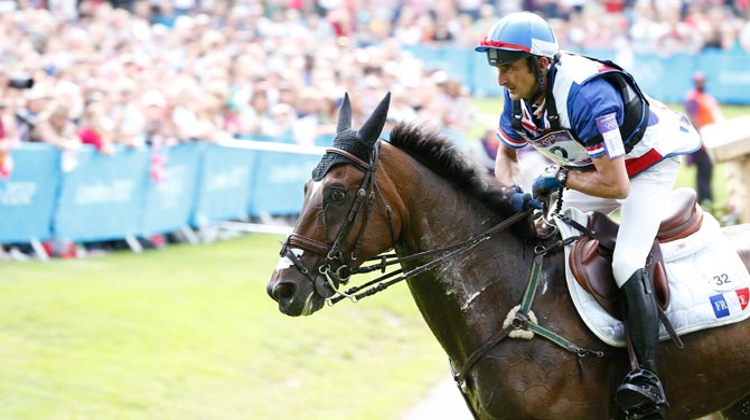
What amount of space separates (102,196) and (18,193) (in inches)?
47.5

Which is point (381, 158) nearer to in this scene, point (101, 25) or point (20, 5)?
point (101, 25)

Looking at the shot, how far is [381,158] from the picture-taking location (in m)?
5.48

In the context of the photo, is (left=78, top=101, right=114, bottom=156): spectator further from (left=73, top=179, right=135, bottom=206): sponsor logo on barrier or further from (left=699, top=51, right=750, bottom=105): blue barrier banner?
(left=699, top=51, right=750, bottom=105): blue barrier banner

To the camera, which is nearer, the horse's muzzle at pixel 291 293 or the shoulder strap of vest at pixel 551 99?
the horse's muzzle at pixel 291 293

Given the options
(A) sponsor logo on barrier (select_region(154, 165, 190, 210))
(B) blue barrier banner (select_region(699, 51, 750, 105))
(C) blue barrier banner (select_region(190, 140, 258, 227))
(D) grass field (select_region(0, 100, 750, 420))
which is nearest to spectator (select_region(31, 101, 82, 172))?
(D) grass field (select_region(0, 100, 750, 420))

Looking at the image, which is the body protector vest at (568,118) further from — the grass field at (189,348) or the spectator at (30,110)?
the spectator at (30,110)

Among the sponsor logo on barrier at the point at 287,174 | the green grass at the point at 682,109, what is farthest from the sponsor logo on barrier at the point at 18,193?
the green grass at the point at 682,109

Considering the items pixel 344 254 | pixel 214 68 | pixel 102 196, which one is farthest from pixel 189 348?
pixel 214 68

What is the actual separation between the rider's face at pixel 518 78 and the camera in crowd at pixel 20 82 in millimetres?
8893

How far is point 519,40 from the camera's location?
5422 millimetres

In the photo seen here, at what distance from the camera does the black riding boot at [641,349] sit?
5.43 meters

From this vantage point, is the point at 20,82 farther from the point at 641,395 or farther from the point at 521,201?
the point at 641,395

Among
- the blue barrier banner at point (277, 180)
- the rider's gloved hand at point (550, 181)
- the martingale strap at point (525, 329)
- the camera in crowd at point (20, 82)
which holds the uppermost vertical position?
the rider's gloved hand at point (550, 181)

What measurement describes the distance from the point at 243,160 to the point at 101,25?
448 centimetres
